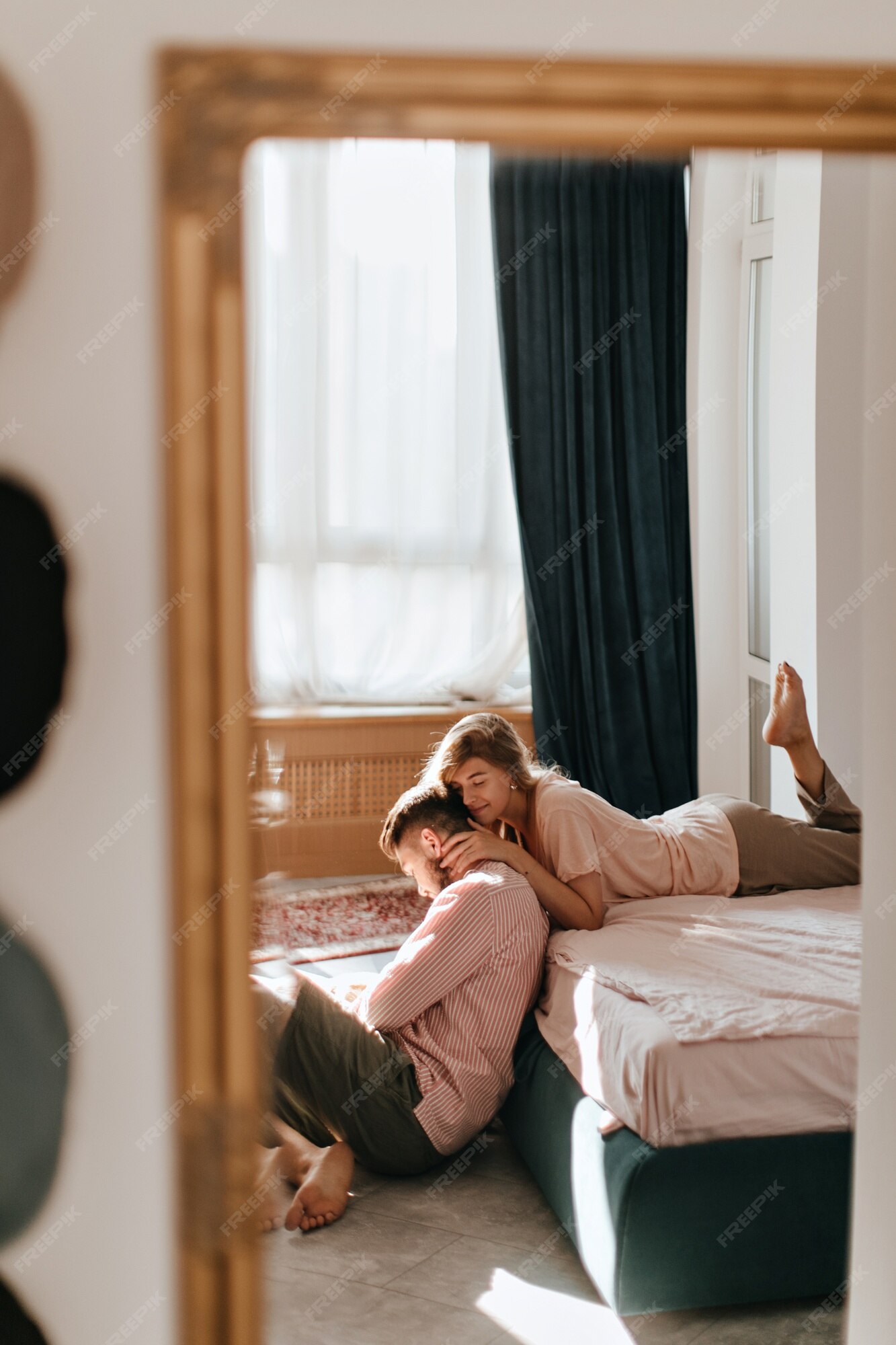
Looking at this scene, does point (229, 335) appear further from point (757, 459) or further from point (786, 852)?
point (757, 459)

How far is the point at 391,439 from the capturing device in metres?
3.51

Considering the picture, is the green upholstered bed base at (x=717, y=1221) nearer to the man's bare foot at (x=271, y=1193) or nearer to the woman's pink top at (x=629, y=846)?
the man's bare foot at (x=271, y=1193)

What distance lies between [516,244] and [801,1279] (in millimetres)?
2803

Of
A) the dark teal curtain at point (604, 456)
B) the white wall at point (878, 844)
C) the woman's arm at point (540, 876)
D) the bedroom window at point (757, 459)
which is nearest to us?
the white wall at point (878, 844)

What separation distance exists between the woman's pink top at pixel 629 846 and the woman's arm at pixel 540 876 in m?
0.03

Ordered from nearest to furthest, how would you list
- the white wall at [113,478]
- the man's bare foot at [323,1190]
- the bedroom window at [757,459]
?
the white wall at [113,478] < the man's bare foot at [323,1190] < the bedroom window at [757,459]

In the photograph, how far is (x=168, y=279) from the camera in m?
0.74

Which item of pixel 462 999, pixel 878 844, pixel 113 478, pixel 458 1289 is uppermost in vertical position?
pixel 113 478

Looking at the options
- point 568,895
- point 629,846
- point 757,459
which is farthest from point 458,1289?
point 757,459

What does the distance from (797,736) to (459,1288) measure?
124 centimetres

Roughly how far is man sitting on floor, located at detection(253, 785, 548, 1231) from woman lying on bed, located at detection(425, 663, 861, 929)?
11 centimetres

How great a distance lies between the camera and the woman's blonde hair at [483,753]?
198cm

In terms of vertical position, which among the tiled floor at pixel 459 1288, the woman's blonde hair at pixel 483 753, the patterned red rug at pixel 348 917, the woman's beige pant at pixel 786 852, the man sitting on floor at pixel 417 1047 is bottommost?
the tiled floor at pixel 459 1288

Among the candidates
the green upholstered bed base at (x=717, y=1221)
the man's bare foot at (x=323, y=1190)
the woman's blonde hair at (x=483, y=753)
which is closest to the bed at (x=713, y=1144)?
the green upholstered bed base at (x=717, y=1221)
